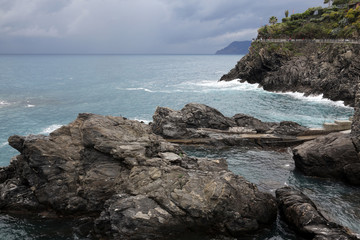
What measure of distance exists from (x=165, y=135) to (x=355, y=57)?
60.3 m

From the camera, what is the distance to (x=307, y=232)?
20.0 meters

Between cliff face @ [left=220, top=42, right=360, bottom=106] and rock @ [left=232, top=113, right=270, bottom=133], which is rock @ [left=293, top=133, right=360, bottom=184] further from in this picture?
cliff face @ [left=220, top=42, right=360, bottom=106]

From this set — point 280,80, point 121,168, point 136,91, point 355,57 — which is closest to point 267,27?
point 280,80

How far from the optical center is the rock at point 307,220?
19.1 meters

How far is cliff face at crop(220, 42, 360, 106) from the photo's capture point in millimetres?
73000

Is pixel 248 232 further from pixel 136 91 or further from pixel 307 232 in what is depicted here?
pixel 136 91

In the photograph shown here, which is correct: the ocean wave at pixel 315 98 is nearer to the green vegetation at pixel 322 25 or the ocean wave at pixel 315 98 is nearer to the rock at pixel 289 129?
the green vegetation at pixel 322 25

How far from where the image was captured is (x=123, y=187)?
904 inches

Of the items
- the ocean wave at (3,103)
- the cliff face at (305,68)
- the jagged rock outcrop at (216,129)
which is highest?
the cliff face at (305,68)

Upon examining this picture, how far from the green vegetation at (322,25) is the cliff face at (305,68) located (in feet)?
24.4

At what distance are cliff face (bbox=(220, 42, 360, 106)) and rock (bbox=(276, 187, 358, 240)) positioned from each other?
5727 cm

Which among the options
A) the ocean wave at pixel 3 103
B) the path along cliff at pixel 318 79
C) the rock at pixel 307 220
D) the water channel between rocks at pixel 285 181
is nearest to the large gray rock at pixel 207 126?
the water channel between rocks at pixel 285 181

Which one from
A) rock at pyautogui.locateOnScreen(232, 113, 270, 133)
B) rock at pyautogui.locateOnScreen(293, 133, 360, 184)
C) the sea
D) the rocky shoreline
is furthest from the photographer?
rock at pyautogui.locateOnScreen(232, 113, 270, 133)

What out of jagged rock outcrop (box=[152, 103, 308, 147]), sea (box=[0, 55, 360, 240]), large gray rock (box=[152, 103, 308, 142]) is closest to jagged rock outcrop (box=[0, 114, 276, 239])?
sea (box=[0, 55, 360, 240])
